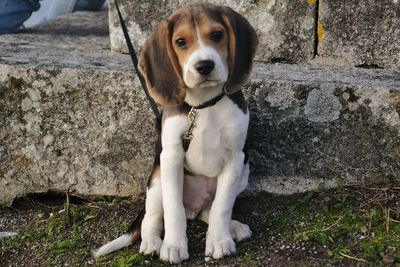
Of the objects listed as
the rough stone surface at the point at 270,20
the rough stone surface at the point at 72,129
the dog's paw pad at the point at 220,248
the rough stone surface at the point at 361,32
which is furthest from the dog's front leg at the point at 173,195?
the rough stone surface at the point at 361,32

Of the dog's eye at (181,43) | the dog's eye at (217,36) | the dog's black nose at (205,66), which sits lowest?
the dog's black nose at (205,66)

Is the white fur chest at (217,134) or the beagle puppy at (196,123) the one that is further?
the white fur chest at (217,134)

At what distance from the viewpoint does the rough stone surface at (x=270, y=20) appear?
4.57 metres

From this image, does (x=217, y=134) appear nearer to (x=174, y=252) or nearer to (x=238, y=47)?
(x=238, y=47)

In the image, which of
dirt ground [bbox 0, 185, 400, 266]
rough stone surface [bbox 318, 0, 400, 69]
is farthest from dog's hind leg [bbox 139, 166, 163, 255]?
rough stone surface [bbox 318, 0, 400, 69]

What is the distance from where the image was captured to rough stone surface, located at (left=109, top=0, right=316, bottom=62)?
4566 mm

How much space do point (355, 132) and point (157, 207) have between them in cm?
121

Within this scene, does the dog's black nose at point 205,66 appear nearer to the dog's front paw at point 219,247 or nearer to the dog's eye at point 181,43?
the dog's eye at point 181,43

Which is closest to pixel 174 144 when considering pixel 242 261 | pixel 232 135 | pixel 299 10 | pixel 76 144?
pixel 232 135

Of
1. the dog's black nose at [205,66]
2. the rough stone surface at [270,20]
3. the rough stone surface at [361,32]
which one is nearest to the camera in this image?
the dog's black nose at [205,66]

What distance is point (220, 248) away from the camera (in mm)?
3562

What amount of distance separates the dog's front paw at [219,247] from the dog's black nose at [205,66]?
0.90 meters

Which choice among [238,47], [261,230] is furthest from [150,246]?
[238,47]

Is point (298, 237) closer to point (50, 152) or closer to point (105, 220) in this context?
point (105, 220)
